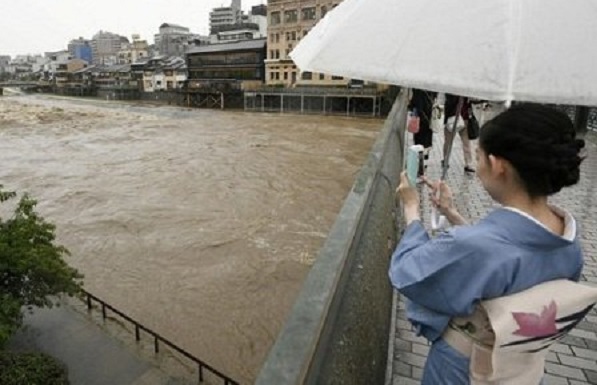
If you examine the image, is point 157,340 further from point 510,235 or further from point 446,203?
point 510,235

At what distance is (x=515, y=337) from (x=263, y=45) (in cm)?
5117

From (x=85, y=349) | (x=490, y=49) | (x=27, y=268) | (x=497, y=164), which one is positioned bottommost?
(x=85, y=349)

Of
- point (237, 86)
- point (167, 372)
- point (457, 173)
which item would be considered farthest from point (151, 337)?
point (237, 86)

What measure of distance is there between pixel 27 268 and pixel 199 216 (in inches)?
293

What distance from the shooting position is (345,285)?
1866mm

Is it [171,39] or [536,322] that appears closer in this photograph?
[536,322]

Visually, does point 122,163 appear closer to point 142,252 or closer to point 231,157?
point 231,157

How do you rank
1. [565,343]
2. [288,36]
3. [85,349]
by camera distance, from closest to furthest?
[565,343]
[85,349]
[288,36]

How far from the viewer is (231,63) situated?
51344 millimetres

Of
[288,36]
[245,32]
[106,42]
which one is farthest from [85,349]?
[106,42]

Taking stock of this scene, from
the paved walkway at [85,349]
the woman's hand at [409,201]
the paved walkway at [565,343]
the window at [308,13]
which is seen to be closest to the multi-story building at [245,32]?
the window at [308,13]

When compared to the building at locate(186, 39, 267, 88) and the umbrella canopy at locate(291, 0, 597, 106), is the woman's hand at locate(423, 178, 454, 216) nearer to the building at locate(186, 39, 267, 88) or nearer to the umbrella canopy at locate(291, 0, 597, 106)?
the umbrella canopy at locate(291, 0, 597, 106)

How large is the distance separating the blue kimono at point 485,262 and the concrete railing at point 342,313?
31 cm

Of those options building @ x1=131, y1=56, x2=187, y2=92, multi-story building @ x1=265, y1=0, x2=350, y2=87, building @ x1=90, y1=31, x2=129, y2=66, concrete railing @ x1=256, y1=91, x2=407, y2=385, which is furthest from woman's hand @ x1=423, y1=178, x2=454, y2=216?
building @ x1=90, y1=31, x2=129, y2=66
